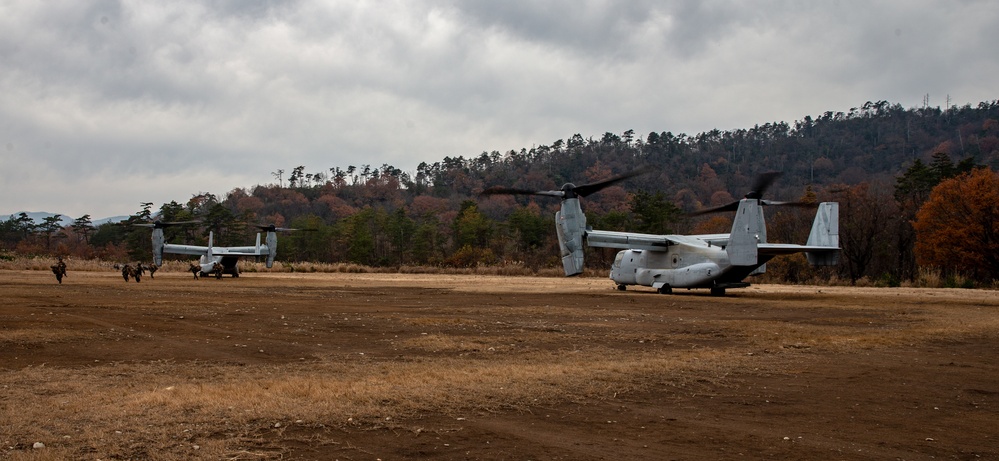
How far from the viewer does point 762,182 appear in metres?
28.5

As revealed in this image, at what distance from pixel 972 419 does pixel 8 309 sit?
2171 cm

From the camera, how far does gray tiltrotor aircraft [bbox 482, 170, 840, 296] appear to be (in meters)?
29.3

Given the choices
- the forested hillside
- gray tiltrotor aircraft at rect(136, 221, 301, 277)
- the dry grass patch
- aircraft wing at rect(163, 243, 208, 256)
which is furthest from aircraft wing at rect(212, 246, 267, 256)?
the dry grass patch

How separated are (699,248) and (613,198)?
102 m

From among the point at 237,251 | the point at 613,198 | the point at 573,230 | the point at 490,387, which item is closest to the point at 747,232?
the point at 573,230

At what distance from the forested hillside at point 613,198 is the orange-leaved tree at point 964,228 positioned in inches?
99.5

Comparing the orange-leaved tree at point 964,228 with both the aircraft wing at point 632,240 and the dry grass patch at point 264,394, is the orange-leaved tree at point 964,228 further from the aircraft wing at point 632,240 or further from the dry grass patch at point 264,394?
the dry grass patch at point 264,394

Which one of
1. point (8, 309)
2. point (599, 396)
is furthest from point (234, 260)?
point (599, 396)

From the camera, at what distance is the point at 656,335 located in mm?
16812

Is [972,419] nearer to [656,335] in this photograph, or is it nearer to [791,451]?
[791,451]

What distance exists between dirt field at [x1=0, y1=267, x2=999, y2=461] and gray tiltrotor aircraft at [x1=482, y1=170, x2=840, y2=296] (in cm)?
947

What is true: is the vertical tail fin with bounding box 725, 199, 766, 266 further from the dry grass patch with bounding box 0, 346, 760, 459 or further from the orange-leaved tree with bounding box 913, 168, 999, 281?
the orange-leaved tree with bounding box 913, 168, 999, 281

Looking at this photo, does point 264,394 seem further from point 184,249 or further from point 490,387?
point 184,249

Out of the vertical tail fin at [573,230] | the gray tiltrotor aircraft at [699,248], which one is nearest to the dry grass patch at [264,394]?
the gray tiltrotor aircraft at [699,248]
